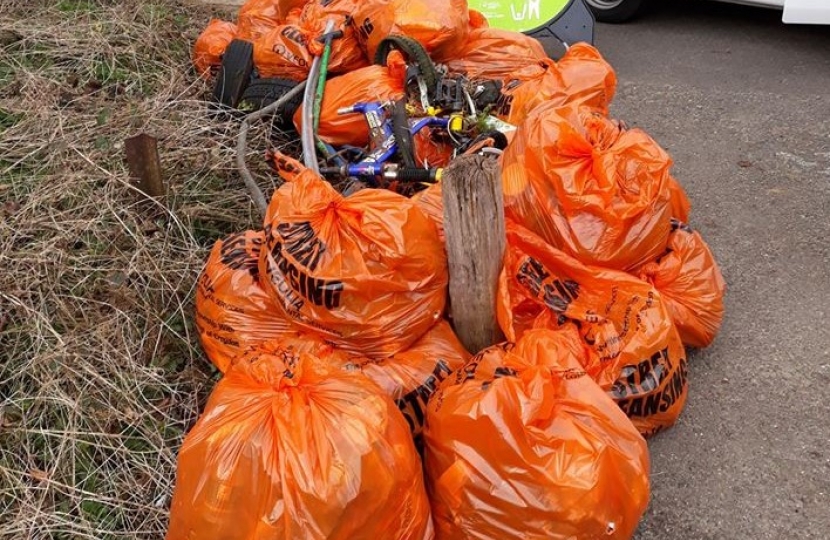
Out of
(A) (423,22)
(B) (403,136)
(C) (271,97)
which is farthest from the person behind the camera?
(C) (271,97)

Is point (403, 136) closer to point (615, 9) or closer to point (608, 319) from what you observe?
point (608, 319)

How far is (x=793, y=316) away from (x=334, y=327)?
197 cm

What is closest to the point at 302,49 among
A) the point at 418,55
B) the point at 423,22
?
the point at 423,22

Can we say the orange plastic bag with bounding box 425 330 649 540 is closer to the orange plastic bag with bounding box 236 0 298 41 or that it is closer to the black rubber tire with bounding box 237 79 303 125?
the black rubber tire with bounding box 237 79 303 125

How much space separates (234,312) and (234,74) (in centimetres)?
190

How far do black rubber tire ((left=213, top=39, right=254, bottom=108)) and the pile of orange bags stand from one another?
118 centimetres

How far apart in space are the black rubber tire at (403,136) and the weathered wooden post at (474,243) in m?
0.93

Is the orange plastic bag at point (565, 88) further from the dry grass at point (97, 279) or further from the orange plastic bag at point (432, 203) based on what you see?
the dry grass at point (97, 279)

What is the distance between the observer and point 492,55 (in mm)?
4215

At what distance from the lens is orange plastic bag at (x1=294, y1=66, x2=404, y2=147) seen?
12.5ft

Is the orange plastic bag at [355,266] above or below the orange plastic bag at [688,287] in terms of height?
above

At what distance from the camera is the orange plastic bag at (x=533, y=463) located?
6.80 ft

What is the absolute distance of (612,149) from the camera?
282 cm

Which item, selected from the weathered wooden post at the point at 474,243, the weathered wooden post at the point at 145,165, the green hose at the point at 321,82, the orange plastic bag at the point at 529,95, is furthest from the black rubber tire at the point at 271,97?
the weathered wooden post at the point at 474,243
